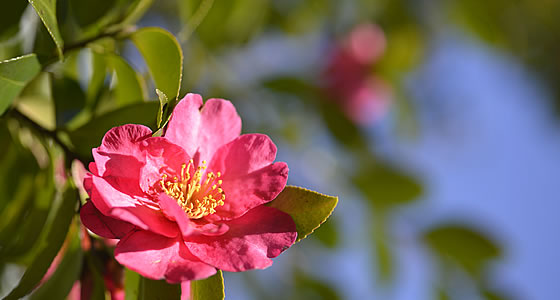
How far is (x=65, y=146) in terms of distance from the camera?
1.79ft

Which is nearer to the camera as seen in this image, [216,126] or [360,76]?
[216,126]

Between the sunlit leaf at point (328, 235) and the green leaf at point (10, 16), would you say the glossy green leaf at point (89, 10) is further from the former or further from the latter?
the sunlit leaf at point (328, 235)

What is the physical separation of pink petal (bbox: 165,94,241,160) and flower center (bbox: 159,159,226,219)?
0.05ft

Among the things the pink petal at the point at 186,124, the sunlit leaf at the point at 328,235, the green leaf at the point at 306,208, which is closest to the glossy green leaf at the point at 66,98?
the pink petal at the point at 186,124

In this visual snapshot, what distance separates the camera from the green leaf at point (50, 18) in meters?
0.46

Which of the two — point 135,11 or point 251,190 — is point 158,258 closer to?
point 251,190

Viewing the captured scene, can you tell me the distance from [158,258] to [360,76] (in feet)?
4.73

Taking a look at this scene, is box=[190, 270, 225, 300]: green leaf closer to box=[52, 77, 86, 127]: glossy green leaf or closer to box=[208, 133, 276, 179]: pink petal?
box=[208, 133, 276, 179]: pink petal

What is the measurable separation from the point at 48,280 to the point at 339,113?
87cm

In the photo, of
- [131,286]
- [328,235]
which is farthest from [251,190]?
[328,235]

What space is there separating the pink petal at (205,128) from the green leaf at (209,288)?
0.42 feet

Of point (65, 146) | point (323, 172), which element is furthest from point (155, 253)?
point (323, 172)

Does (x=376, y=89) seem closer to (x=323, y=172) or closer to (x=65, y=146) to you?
(x=323, y=172)

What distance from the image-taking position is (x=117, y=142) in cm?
46
